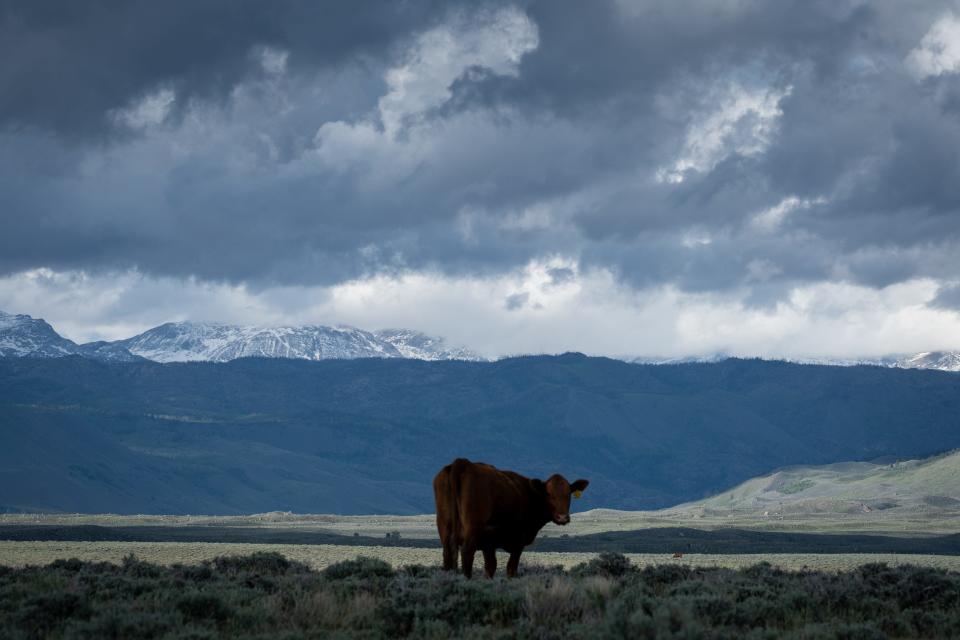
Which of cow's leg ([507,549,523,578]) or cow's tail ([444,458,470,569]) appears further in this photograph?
cow's leg ([507,549,523,578])

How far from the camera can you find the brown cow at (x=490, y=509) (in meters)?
18.6

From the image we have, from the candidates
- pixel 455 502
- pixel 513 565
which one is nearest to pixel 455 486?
pixel 455 502

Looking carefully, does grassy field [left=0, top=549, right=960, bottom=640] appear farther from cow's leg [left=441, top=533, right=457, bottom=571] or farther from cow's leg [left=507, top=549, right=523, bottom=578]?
cow's leg [left=507, top=549, right=523, bottom=578]

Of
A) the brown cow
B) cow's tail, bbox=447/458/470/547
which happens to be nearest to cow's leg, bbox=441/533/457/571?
the brown cow

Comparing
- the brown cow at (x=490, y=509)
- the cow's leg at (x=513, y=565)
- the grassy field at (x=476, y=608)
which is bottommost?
the grassy field at (x=476, y=608)

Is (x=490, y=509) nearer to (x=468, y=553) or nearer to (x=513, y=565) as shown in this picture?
(x=468, y=553)

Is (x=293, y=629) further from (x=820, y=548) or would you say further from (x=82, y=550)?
(x=820, y=548)

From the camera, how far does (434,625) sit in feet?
46.9

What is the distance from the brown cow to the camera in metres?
18.6

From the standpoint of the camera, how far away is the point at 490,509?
18625 millimetres

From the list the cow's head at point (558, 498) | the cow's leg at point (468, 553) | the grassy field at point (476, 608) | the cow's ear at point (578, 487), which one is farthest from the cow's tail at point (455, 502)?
the cow's ear at point (578, 487)

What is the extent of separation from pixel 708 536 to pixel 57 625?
343 ft

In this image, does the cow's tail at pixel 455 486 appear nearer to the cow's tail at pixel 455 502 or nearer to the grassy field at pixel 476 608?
the cow's tail at pixel 455 502

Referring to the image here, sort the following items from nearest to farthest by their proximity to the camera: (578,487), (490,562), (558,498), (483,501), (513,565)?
(483,501)
(490,562)
(558,498)
(513,565)
(578,487)
